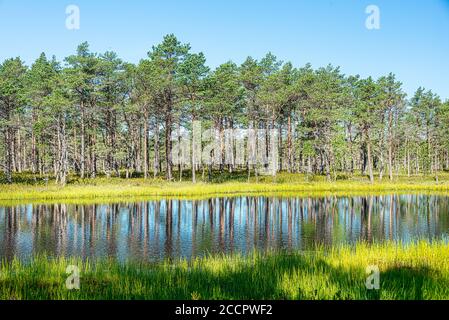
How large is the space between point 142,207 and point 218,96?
29.8 metres

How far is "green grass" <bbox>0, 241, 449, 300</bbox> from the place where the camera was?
9.02 meters

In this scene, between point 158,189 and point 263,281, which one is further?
point 158,189

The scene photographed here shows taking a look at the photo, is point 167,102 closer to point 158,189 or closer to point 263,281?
point 158,189

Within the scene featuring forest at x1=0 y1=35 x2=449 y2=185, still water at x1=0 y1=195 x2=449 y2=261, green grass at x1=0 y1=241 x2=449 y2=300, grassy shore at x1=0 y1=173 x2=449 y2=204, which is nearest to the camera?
green grass at x1=0 y1=241 x2=449 y2=300

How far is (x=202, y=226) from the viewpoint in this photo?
27.3m

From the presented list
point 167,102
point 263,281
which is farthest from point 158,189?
point 263,281

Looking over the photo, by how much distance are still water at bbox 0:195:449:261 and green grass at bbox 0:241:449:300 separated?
21.1 feet

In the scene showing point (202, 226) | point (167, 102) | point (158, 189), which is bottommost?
point (202, 226)

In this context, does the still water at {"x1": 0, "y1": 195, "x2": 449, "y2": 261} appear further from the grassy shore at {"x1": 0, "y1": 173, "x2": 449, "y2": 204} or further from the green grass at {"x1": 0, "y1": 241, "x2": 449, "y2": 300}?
the green grass at {"x1": 0, "y1": 241, "x2": 449, "y2": 300}

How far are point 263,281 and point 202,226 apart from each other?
1709 centimetres

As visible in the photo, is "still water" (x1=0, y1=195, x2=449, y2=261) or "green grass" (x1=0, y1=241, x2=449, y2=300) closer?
"green grass" (x1=0, y1=241, x2=449, y2=300)

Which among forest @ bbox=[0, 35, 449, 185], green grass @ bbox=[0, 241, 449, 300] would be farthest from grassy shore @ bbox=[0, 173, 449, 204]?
green grass @ bbox=[0, 241, 449, 300]

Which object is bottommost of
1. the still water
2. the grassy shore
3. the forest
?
Answer: the still water

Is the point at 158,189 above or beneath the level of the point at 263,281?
beneath
